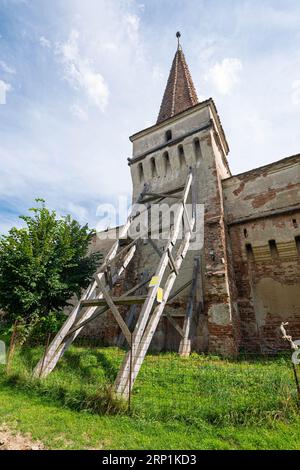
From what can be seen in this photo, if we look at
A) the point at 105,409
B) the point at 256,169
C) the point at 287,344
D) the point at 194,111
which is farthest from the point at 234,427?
the point at 194,111

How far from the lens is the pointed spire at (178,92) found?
15.3 meters

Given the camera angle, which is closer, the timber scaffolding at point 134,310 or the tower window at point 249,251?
the timber scaffolding at point 134,310

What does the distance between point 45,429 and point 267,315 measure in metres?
7.73

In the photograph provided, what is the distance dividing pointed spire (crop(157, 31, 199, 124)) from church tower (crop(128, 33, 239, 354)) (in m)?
0.07

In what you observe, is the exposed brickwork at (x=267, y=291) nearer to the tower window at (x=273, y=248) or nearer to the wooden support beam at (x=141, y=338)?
the tower window at (x=273, y=248)

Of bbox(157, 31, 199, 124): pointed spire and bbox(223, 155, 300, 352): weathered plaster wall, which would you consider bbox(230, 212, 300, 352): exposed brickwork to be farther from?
bbox(157, 31, 199, 124): pointed spire

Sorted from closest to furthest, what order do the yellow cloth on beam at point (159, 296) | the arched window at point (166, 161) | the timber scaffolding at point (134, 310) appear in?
the timber scaffolding at point (134, 310) → the yellow cloth on beam at point (159, 296) → the arched window at point (166, 161)

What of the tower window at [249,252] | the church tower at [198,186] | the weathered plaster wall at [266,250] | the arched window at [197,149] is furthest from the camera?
the arched window at [197,149]

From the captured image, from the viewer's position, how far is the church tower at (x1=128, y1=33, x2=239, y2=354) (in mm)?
8617

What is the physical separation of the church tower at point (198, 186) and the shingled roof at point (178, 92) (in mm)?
66

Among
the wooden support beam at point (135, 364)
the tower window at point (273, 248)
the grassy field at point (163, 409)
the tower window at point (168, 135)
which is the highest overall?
the tower window at point (168, 135)

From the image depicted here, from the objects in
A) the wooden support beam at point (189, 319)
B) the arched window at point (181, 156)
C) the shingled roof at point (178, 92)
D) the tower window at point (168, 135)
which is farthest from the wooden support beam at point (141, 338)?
the shingled roof at point (178, 92)

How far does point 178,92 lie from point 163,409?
17085mm

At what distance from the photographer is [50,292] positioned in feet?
32.3
